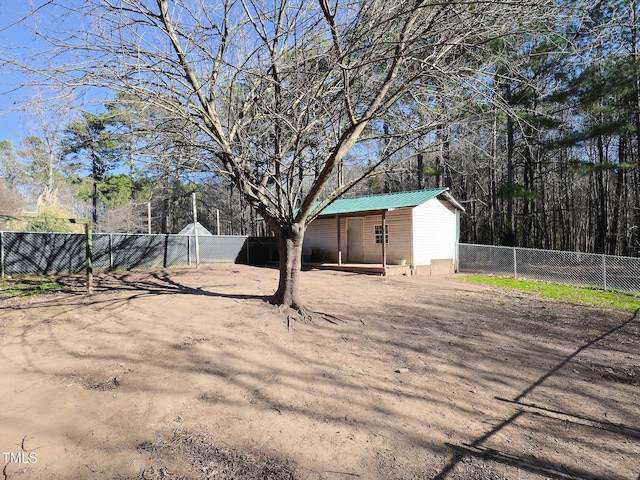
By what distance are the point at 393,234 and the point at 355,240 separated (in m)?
2.44

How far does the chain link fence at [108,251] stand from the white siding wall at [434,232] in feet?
31.5

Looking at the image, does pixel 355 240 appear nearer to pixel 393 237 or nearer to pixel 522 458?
pixel 393 237

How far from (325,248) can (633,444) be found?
52.4 feet

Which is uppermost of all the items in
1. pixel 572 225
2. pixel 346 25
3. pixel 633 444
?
pixel 346 25

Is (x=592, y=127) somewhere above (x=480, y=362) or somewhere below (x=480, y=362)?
above

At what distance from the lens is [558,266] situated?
12773 millimetres

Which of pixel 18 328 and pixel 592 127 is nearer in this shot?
pixel 18 328

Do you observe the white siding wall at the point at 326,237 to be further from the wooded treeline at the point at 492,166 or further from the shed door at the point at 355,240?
the wooded treeline at the point at 492,166

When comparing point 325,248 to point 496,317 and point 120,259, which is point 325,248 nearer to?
point 120,259

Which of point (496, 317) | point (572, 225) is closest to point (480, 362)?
point (496, 317)

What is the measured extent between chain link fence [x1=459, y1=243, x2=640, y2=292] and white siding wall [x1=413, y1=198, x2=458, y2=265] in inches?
43.2

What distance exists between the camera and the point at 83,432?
2.60 m

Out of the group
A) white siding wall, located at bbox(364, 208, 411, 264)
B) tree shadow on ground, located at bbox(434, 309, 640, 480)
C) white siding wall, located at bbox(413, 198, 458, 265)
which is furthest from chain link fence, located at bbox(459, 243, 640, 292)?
tree shadow on ground, located at bbox(434, 309, 640, 480)

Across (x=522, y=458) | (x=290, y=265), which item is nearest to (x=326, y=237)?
(x=290, y=265)
